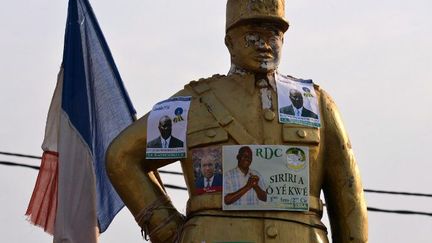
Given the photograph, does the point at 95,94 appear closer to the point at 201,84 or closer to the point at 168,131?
the point at 201,84

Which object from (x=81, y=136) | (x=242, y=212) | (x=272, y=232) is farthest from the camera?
(x=81, y=136)

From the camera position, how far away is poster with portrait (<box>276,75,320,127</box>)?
12.2 m

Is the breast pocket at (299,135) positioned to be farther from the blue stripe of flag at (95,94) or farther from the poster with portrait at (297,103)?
the blue stripe of flag at (95,94)

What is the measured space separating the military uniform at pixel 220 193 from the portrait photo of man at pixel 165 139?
0.30 feet

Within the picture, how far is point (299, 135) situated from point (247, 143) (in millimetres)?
416

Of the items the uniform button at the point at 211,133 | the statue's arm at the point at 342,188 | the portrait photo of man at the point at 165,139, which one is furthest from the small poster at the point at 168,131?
the statue's arm at the point at 342,188

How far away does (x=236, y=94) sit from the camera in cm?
1233

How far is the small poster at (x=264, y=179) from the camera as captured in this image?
11.8 metres

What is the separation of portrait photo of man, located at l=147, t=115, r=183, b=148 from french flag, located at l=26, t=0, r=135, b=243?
4.73 feet

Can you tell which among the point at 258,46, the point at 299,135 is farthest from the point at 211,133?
the point at 258,46

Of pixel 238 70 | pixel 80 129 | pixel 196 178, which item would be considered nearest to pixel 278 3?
pixel 238 70

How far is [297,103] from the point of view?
486 inches

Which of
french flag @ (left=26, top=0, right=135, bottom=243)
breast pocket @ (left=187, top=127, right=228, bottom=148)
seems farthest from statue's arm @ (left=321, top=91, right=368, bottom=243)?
french flag @ (left=26, top=0, right=135, bottom=243)

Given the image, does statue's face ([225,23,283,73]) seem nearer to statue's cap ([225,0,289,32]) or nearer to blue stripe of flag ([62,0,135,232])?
statue's cap ([225,0,289,32])
